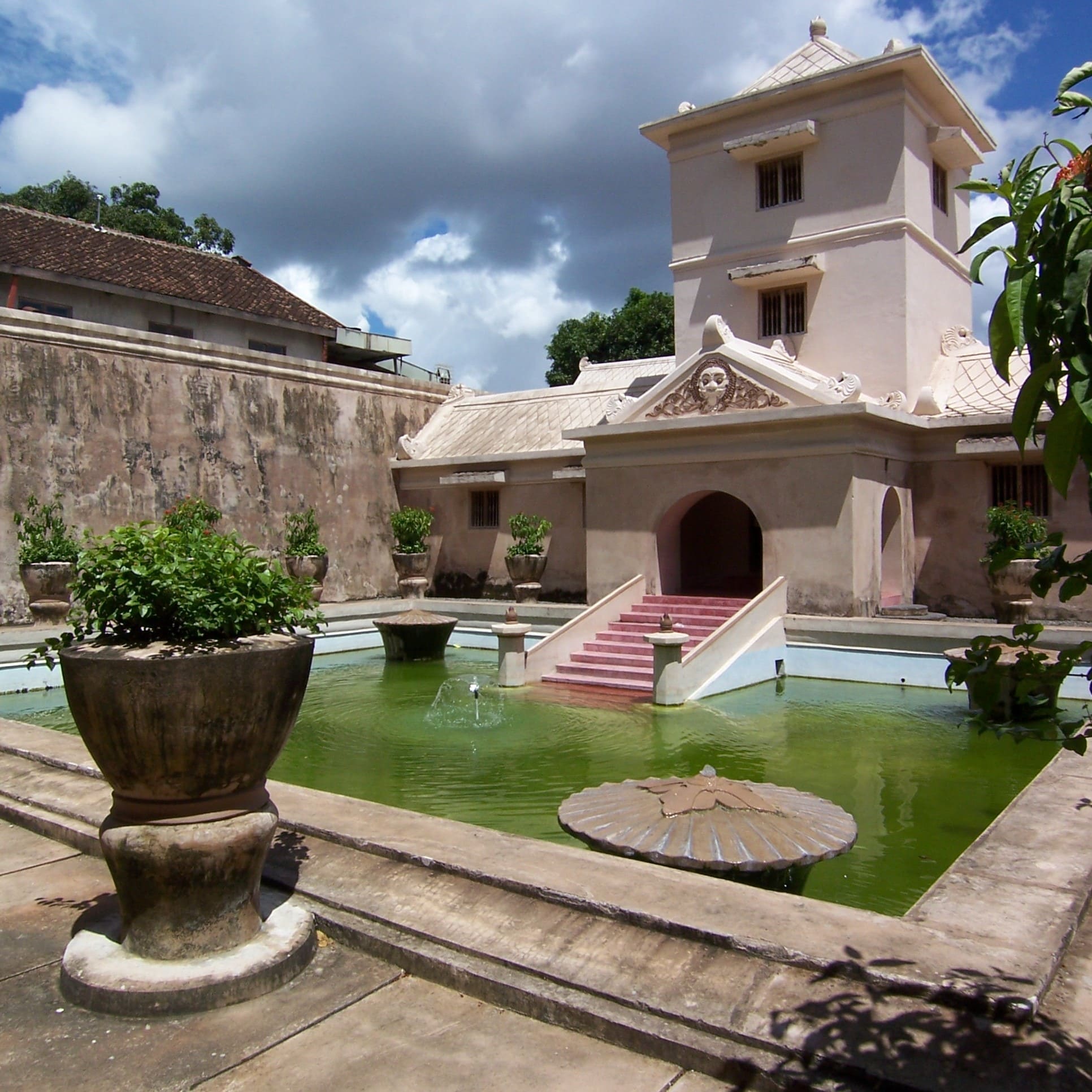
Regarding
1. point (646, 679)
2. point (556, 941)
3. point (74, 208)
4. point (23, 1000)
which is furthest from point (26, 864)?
point (74, 208)

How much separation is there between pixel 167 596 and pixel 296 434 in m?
14.4

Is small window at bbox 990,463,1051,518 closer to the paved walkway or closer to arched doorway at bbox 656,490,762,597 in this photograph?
arched doorway at bbox 656,490,762,597

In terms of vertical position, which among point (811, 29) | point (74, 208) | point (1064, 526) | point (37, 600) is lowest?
point (37, 600)

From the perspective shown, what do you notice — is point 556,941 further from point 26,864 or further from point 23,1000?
point 26,864

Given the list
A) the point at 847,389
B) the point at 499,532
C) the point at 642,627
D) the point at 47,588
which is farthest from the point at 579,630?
the point at 47,588

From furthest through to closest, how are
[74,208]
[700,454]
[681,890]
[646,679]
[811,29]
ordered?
1. [74,208]
2. [811,29]
3. [700,454]
4. [646,679]
5. [681,890]

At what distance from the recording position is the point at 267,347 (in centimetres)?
2473

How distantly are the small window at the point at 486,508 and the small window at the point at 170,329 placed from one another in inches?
352

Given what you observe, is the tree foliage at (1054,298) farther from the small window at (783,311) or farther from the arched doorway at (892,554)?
the small window at (783,311)

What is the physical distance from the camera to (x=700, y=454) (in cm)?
1361

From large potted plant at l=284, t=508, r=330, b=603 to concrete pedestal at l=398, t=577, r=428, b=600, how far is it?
165 cm

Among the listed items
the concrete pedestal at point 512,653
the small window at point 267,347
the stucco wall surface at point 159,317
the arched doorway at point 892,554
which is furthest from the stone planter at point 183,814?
the small window at point 267,347

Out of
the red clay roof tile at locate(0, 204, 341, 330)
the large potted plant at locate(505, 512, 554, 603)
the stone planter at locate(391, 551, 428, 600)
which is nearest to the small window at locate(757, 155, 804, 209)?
the large potted plant at locate(505, 512, 554, 603)

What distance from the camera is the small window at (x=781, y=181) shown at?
49.6 feet
